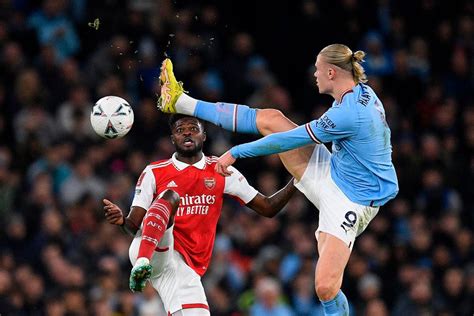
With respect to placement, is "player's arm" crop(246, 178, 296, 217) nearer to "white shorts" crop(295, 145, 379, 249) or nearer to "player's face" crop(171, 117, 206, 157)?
"white shorts" crop(295, 145, 379, 249)

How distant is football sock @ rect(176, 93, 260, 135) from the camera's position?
8531 millimetres

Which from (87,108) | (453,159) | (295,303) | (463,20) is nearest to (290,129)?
(295,303)

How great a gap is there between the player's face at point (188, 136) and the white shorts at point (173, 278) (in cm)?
71

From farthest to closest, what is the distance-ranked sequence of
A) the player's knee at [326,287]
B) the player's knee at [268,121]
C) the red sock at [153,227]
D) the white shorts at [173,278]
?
the player's knee at [268,121] → the white shorts at [173,278] → the player's knee at [326,287] → the red sock at [153,227]

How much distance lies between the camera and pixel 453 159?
14586 millimetres

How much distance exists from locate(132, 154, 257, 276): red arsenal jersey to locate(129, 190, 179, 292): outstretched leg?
0.42 meters

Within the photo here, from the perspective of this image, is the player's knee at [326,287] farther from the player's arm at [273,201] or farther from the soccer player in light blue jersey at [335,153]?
the player's arm at [273,201]

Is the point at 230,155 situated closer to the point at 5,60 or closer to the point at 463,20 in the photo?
the point at 5,60

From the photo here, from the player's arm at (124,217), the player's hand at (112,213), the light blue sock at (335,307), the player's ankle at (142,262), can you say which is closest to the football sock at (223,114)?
the player's arm at (124,217)

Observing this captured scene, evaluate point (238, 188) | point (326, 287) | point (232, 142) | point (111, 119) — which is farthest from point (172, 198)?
→ point (232, 142)

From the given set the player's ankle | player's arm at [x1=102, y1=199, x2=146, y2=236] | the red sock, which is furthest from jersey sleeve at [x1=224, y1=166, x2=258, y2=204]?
the player's ankle

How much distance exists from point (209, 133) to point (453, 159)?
3.51m

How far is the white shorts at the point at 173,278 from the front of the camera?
827cm

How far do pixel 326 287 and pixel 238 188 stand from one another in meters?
1.24
